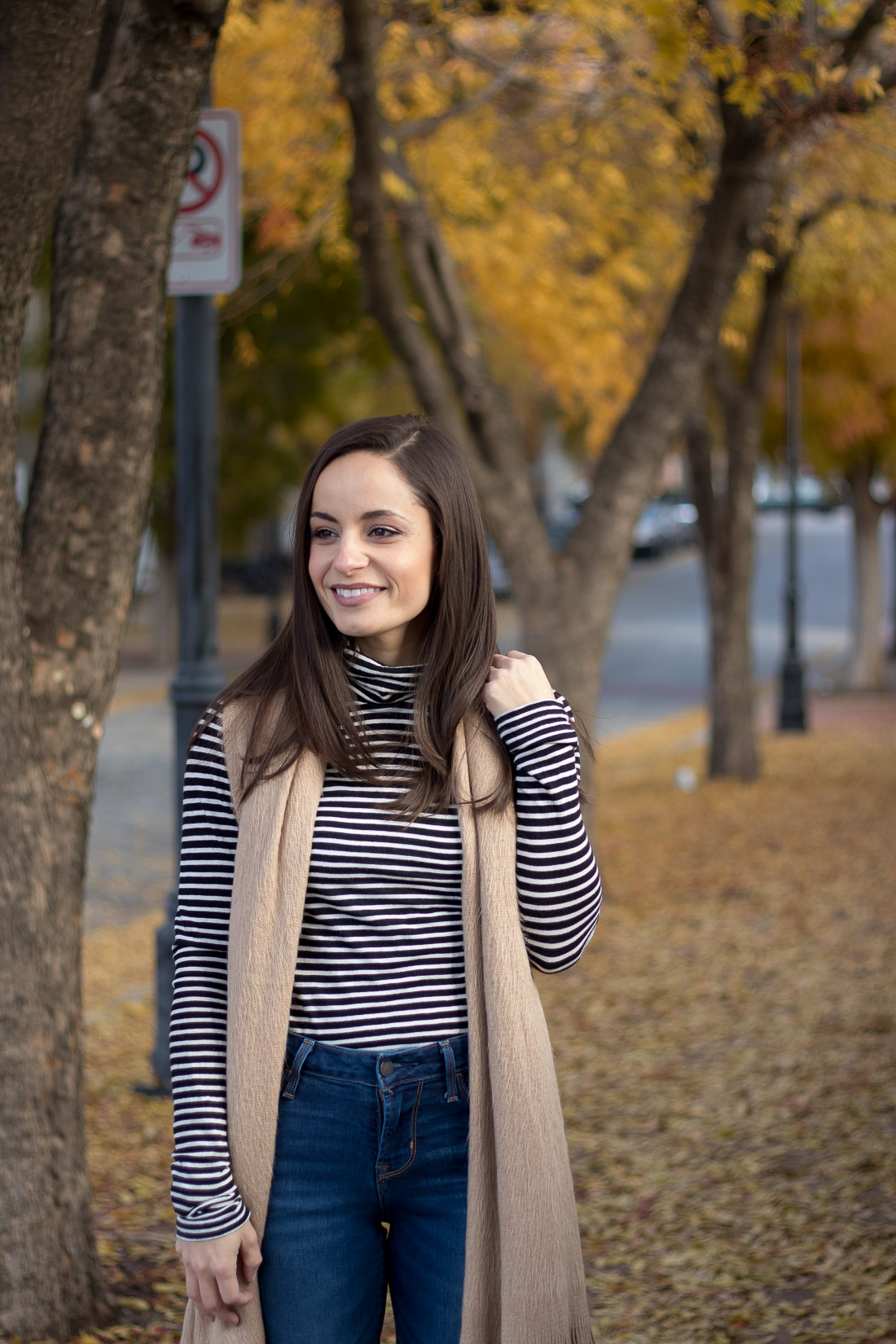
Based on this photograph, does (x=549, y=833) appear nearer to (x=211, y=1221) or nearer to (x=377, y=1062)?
(x=377, y=1062)

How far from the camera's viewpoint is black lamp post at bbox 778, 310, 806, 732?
15.6 metres

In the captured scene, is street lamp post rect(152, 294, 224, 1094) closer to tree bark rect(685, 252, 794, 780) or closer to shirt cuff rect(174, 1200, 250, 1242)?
shirt cuff rect(174, 1200, 250, 1242)

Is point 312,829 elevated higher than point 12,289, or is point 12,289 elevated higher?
point 12,289

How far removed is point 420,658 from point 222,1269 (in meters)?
0.94

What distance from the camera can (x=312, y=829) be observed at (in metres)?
2.17

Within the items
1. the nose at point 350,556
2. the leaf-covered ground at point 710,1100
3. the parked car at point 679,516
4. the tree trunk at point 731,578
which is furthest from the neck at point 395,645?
the parked car at point 679,516

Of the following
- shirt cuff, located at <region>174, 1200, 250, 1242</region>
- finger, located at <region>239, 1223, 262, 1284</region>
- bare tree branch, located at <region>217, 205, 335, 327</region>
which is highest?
bare tree branch, located at <region>217, 205, 335, 327</region>

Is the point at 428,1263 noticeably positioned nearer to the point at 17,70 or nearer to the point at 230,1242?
the point at 230,1242

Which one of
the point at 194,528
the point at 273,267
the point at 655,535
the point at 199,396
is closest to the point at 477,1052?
the point at 194,528

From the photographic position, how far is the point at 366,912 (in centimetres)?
216

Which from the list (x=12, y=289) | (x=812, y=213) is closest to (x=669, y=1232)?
(x=12, y=289)

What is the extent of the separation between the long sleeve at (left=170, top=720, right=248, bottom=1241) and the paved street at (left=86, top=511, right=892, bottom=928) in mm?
6724

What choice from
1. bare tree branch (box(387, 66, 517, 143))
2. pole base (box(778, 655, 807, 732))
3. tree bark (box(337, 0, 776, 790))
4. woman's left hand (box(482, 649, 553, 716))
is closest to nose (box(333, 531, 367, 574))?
woman's left hand (box(482, 649, 553, 716))

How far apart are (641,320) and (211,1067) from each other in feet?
40.6
